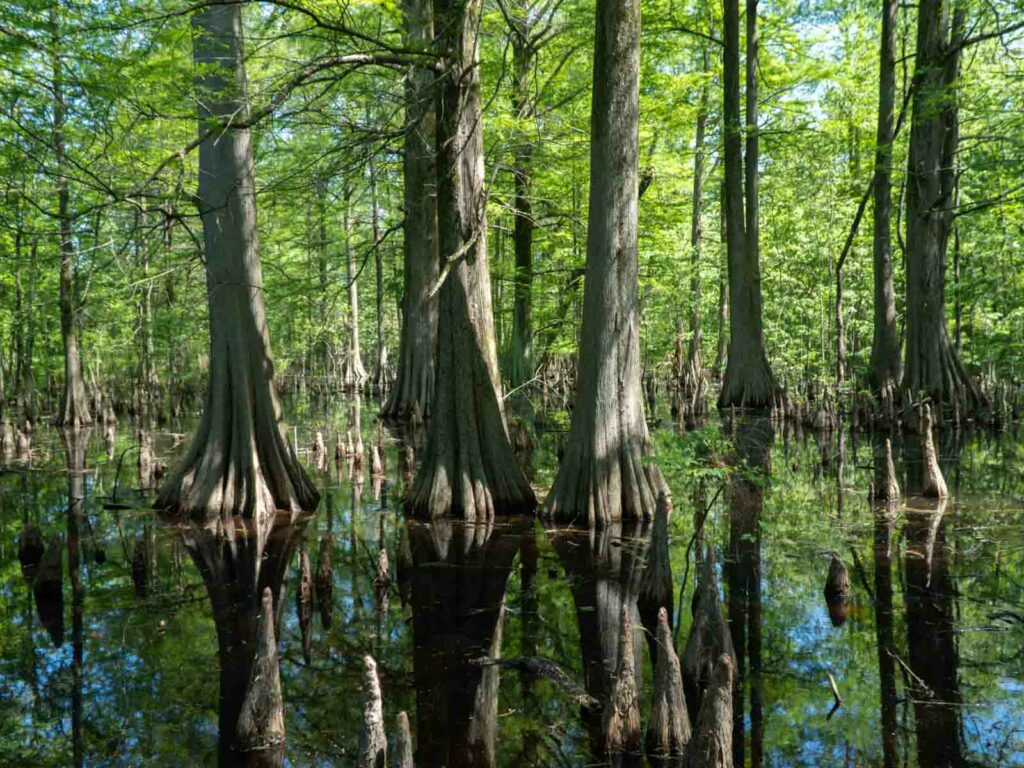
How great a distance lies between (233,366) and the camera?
8.48 metres

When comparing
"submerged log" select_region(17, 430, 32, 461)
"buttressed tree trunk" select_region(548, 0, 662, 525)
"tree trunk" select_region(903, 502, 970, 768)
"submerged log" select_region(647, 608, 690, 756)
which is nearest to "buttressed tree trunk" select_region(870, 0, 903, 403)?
"tree trunk" select_region(903, 502, 970, 768)

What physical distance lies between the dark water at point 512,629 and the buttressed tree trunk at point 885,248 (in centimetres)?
577

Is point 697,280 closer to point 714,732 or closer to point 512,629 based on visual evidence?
point 512,629

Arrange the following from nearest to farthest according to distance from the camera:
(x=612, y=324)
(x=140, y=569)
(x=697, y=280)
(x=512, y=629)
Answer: (x=512, y=629)
(x=140, y=569)
(x=612, y=324)
(x=697, y=280)

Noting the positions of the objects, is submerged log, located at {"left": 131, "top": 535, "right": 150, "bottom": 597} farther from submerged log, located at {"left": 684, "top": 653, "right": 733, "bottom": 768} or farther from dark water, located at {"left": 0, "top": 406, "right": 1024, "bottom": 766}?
submerged log, located at {"left": 684, "top": 653, "right": 733, "bottom": 768}

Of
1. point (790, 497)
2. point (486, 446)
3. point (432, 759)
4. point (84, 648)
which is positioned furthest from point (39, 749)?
point (790, 497)

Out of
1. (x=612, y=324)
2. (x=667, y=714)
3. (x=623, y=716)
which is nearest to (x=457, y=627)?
(x=623, y=716)

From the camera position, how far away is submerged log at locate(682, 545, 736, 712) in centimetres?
408

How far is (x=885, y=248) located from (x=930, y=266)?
95 cm

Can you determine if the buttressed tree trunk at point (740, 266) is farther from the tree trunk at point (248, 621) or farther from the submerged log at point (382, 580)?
the submerged log at point (382, 580)

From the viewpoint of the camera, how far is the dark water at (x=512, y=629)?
3693mm

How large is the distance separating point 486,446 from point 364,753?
5402 mm

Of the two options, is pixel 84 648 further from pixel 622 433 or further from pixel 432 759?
pixel 622 433

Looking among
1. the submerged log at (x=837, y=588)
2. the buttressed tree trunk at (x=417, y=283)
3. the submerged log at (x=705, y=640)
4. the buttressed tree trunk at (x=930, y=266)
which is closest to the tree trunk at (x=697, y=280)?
the buttressed tree trunk at (x=930, y=266)
